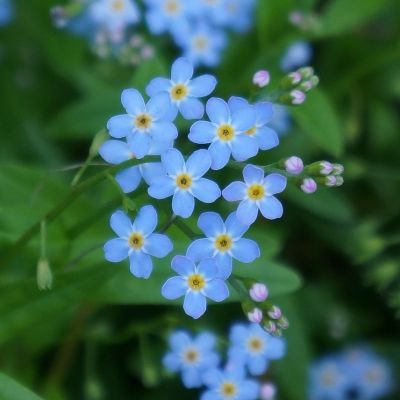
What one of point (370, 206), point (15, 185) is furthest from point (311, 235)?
point (15, 185)

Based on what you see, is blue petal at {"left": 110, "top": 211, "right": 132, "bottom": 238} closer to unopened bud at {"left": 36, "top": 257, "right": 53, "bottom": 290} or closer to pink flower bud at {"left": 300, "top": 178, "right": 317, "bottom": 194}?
unopened bud at {"left": 36, "top": 257, "right": 53, "bottom": 290}

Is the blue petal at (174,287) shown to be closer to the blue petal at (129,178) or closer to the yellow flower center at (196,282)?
the yellow flower center at (196,282)

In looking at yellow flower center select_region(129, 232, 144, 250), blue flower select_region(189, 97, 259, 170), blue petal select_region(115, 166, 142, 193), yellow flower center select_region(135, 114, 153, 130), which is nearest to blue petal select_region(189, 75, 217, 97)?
blue flower select_region(189, 97, 259, 170)

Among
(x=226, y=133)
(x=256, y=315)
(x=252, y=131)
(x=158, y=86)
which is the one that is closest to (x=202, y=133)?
(x=226, y=133)

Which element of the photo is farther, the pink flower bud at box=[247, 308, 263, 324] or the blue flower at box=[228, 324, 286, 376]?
the blue flower at box=[228, 324, 286, 376]

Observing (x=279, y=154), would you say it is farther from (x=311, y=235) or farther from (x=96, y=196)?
(x=96, y=196)
